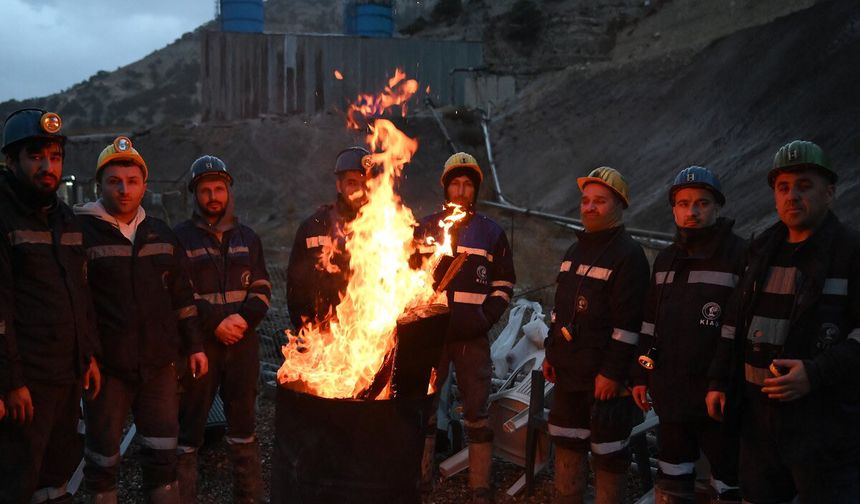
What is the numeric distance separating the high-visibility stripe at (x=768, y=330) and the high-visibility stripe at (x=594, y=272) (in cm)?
111

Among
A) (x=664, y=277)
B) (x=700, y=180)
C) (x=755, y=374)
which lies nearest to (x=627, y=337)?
(x=664, y=277)

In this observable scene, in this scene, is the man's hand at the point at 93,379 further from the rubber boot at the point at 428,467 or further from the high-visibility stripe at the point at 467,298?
the high-visibility stripe at the point at 467,298

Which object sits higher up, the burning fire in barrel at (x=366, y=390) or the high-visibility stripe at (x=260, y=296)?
the high-visibility stripe at (x=260, y=296)

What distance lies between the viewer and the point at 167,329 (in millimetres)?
4680

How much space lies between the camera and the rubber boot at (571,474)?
16.0 feet

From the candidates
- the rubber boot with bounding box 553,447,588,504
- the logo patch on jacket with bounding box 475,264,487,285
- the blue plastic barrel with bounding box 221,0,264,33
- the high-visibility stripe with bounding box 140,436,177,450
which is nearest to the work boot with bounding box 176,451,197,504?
the high-visibility stripe with bounding box 140,436,177,450

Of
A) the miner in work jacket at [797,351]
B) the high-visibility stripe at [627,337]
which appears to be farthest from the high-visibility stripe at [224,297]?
the miner in work jacket at [797,351]

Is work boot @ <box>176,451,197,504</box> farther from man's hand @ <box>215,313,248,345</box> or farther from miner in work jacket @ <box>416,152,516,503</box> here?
miner in work jacket @ <box>416,152,516,503</box>

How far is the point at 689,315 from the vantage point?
4262 mm

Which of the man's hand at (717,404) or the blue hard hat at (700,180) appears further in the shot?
the blue hard hat at (700,180)

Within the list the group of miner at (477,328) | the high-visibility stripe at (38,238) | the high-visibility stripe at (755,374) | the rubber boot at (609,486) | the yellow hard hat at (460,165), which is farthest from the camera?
the yellow hard hat at (460,165)

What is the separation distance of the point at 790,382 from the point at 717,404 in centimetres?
51

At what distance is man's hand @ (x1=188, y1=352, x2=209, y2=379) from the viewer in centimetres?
486

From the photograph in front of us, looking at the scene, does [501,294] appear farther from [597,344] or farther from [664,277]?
[664,277]
